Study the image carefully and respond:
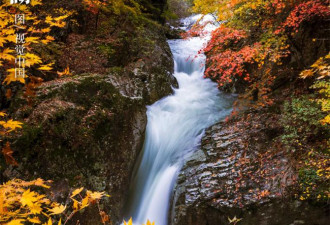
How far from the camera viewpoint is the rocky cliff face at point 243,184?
A: 4523 millimetres

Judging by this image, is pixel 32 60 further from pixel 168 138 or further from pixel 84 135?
pixel 168 138

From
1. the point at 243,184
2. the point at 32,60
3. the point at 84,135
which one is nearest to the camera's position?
the point at 32,60

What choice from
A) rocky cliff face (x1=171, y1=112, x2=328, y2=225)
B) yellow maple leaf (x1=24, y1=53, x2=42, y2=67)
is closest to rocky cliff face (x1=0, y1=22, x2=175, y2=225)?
rocky cliff face (x1=171, y1=112, x2=328, y2=225)

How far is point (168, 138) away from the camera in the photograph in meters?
7.40

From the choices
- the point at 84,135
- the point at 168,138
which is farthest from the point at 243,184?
the point at 84,135

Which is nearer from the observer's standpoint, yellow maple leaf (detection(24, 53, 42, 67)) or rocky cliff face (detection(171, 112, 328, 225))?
yellow maple leaf (detection(24, 53, 42, 67))

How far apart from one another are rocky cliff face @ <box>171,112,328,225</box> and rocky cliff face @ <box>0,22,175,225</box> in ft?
5.50

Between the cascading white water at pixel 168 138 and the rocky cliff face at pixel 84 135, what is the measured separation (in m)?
0.50

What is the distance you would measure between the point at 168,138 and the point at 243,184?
3.09m

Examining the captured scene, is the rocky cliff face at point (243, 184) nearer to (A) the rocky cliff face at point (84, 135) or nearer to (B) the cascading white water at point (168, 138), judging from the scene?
(B) the cascading white water at point (168, 138)

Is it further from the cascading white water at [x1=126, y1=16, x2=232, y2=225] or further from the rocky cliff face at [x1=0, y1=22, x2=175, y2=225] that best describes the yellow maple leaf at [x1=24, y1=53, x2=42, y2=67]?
the cascading white water at [x1=126, y1=16, x2=232, y2=225]

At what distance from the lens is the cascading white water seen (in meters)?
5.86

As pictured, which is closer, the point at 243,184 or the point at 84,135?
the point at 243,184

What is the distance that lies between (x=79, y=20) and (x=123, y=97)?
4.58m
